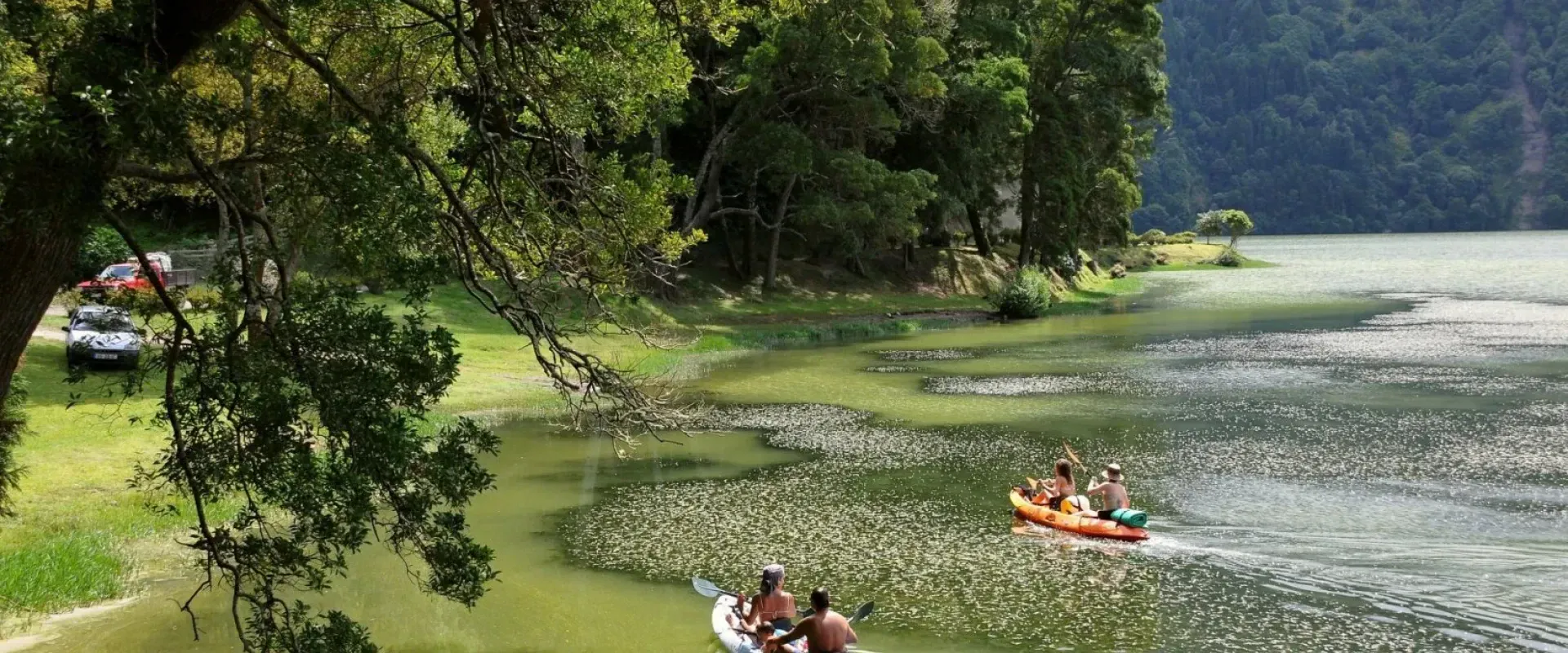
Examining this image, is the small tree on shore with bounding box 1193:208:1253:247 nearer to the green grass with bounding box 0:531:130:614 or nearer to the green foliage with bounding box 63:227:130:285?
the green foliage with bounding box 63:227:130:285

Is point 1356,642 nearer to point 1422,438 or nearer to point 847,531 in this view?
point 847,531

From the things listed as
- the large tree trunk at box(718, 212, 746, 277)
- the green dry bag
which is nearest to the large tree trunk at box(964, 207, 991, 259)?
the large tree trunk at box(718, 212, 746, 277)

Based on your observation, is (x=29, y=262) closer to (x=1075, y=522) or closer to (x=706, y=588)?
(x=706, y=588)

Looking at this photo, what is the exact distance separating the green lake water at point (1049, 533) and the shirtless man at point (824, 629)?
79 centimetres

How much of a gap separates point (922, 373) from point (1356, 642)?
2344cm

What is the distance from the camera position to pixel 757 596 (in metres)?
13.4

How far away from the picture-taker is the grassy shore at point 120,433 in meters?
14.5

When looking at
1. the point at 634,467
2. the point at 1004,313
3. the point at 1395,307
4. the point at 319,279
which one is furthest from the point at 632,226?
the point at 1395,307

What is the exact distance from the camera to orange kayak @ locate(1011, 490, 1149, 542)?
54.5ft

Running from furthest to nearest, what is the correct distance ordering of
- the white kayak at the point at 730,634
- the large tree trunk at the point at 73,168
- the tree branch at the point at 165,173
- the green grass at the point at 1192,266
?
the green grass at the point at 1192,266 → the white kayak at the point at 730,634 → the tree branch at the point at 165,173 → the large tree trunk at the point at 73,168

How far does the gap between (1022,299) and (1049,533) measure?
3630cm

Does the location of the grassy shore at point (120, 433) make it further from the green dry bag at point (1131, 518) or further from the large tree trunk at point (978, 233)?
the large tree trunk at point (978, 233)

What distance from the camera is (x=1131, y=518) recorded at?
54.6 feet

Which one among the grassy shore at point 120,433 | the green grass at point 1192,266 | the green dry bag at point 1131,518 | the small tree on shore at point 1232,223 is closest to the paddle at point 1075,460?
the green dry bag at point 1131,518
